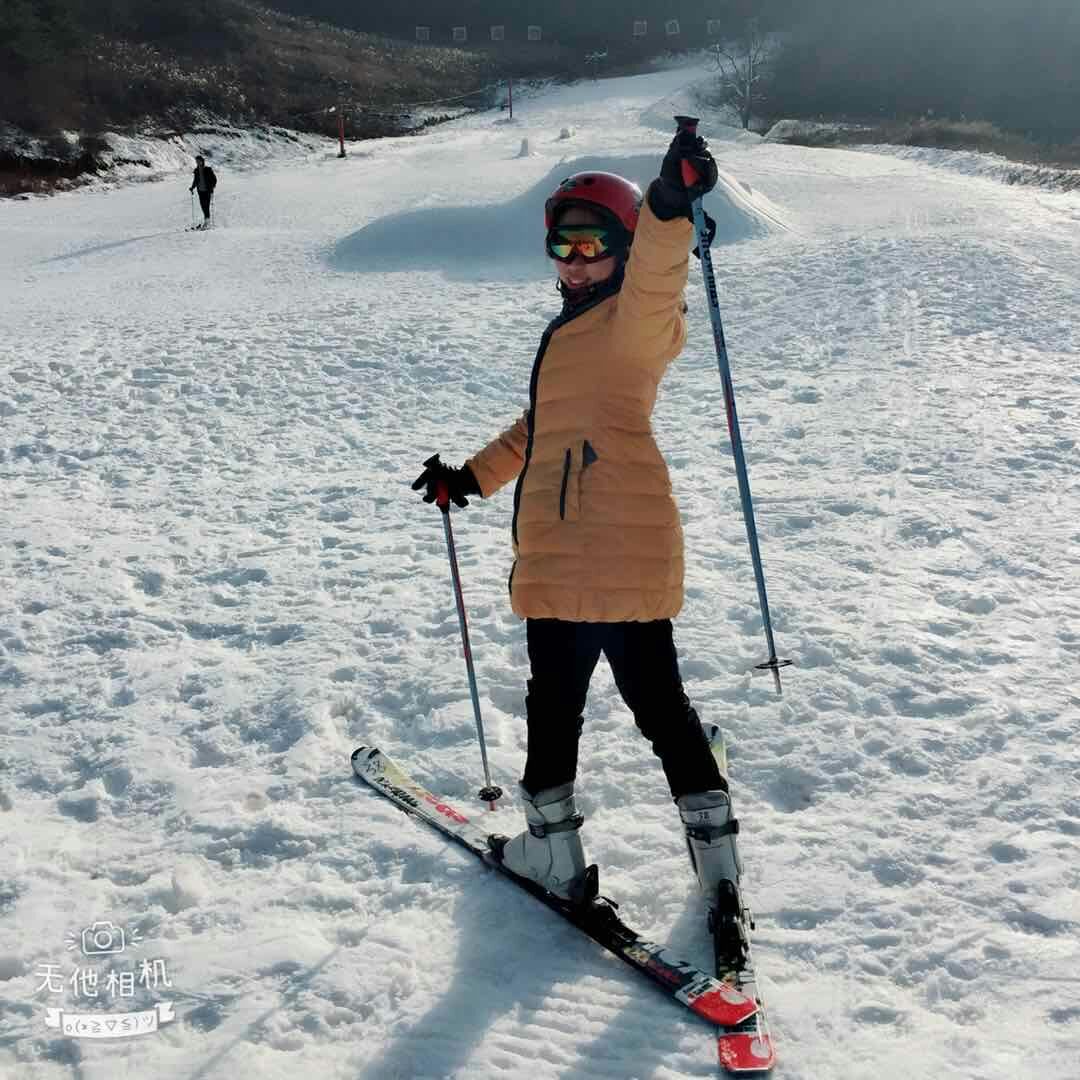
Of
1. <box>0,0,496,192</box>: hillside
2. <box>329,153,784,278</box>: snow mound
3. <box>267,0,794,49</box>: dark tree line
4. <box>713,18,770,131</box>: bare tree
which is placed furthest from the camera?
<box>267,0,794,49</box>: dark tree line

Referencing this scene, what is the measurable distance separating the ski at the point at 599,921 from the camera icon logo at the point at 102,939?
3.24ft

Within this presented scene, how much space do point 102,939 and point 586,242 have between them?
2.44 meters

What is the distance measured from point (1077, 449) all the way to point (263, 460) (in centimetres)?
578

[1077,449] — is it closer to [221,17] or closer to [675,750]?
[675,750]

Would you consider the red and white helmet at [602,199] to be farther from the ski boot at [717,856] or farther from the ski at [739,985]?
the ski at [739,985]

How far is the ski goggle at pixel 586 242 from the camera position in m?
2.61

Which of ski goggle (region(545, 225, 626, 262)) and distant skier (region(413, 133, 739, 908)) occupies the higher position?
ski goggle (region(545, 225, 626, 262))

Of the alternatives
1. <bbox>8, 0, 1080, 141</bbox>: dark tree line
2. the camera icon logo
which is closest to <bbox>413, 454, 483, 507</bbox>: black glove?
the camera icon logo

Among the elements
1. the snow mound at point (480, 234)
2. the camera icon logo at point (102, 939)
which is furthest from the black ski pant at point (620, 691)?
the snow mound at point (480, 234)

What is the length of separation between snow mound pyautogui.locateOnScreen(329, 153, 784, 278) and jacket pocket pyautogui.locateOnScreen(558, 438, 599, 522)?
11443 millimetres

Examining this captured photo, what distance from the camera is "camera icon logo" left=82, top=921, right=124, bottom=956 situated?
113 inches

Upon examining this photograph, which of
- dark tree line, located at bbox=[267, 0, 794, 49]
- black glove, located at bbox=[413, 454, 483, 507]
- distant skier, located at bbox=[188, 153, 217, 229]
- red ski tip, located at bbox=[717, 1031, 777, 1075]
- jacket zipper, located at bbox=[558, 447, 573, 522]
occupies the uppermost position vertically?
dark tree line, located at bbox=[267, 0, 794, 49]

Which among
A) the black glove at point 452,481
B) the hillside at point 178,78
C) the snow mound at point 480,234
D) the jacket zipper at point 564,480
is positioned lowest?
the black glove at point 452,481

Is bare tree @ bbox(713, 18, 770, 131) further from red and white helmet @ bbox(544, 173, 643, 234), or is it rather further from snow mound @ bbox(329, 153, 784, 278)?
red and white helmet @ bbox(544, 173, 643, 234)
